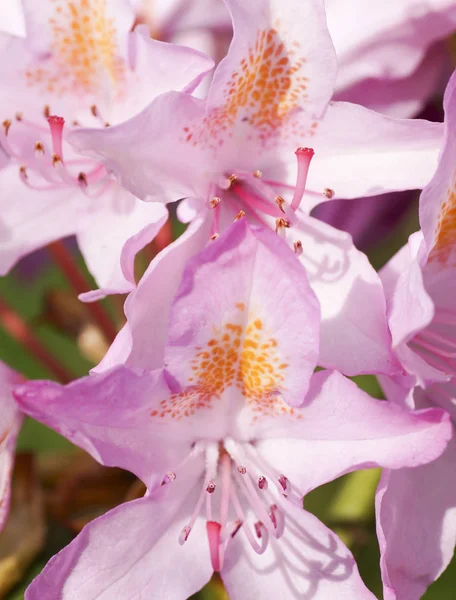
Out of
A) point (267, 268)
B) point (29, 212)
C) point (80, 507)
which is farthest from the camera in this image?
point (80, 507)

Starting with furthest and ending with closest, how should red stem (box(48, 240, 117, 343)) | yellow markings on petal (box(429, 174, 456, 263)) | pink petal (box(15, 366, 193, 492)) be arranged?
red stem (box(48, 240, 117, 343))
yellow markings on petal (box(429, 174, 456, 263))
pink petal (box(15, 366, 193, 492))

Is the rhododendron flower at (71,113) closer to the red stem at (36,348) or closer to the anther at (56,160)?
the anther at (56,160)

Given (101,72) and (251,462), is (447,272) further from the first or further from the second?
(101,72)

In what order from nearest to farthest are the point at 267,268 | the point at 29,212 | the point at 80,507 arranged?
the point at 267,268 < the point at 29,212 < the point at 80,507

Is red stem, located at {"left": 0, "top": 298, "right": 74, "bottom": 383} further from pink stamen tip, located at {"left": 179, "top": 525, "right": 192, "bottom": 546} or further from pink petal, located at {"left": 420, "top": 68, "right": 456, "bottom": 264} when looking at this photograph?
pink petal, located at {"left": 420, "top": 68, "right": 456, "bottom": 264}

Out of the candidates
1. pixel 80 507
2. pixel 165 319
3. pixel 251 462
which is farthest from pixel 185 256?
pixel 80 507

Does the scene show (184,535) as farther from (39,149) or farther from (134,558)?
(39,149)

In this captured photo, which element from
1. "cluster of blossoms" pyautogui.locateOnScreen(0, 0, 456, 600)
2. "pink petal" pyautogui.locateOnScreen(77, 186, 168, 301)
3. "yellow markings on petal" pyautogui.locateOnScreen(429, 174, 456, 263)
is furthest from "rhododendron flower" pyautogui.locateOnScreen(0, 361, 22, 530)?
"yellow markings on petal" pyautogui.locateOnScreen(429, 174, 456, 263)

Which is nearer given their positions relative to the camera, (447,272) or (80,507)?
(447,272)
